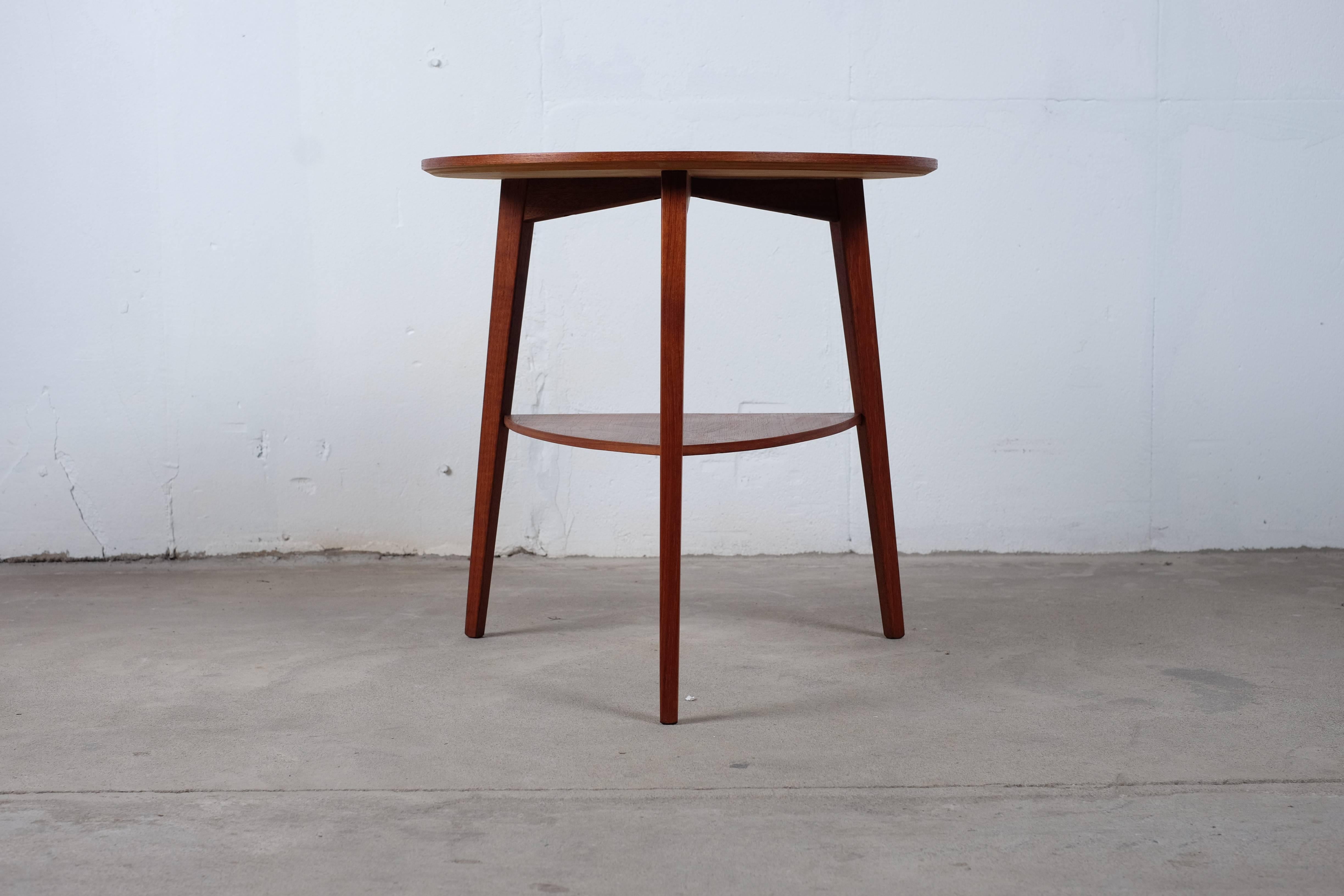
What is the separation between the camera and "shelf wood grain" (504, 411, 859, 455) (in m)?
1.62

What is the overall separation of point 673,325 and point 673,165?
0.70ft

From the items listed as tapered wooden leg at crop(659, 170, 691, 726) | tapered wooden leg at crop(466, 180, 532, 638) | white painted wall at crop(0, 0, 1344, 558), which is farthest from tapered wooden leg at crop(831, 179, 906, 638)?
white painted wall at crop(0, 0, 1344, 558)

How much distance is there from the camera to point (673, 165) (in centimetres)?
152

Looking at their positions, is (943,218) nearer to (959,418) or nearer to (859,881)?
(959,418)

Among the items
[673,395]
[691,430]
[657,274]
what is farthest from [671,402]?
[657,274]

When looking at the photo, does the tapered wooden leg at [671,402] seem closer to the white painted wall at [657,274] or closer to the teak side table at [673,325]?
the teak side table at [673,325]

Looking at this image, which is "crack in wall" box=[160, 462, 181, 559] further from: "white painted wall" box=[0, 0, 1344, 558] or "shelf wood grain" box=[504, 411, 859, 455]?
"shelf wood grain" box=[504, 411, 859, 455]

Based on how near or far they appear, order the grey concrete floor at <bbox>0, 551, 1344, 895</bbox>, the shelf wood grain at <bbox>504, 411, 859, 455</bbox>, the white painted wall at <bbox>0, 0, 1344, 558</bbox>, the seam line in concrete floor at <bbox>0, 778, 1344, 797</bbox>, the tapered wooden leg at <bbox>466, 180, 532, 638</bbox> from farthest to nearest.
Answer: the white painted wall at <bbox>0, 0, 1344, 558</bbox> < the tapered wooden leg at <bbox>466, 180, 532, 638</bbox> < the shelf wood grain at <bbox>504, 411, 859, 455</bbox> < the seam line in concrete floor at <bbox>0, 778, 1344, 797</bbox> < the grey concrete floor at <bbox>0, 551, 1344, 895</bbox>

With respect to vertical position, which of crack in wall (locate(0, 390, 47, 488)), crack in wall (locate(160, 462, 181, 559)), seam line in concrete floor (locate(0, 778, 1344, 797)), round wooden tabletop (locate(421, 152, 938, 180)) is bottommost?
seam line in concrete floor (locate(0, 778, 1344, 797))

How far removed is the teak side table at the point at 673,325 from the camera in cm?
155

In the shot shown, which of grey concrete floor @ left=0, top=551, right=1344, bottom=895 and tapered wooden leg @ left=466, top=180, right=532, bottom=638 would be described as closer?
grey concrete floor @ left=0, top=551, right=1344, bottom=895

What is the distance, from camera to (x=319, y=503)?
258 centimetres

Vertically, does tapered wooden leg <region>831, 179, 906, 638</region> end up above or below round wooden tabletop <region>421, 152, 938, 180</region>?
below

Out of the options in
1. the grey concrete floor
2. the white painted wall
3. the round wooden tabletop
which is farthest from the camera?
the white painted wall
